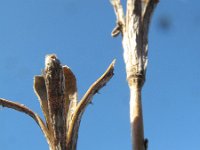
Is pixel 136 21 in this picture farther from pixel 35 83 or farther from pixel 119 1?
pixel 35 83

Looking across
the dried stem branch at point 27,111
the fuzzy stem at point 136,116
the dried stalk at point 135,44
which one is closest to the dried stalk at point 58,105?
the dried stem branch at point 27,111

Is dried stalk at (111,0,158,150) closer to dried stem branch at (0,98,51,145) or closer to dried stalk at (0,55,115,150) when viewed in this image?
dried stalk at (0,55,115,150)

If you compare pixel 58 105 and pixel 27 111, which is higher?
pixel 27 111

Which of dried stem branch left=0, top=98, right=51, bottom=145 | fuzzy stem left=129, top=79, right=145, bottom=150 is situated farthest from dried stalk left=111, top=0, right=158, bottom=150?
dried stem branch left=0, top=98, right=51, bottom=145

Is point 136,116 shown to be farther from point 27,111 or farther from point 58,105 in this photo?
point 27,111

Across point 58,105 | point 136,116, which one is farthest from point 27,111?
point 136,116

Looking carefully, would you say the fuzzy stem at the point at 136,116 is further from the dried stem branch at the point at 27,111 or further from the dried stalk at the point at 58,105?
the dried stem branch at the point at 27,111
